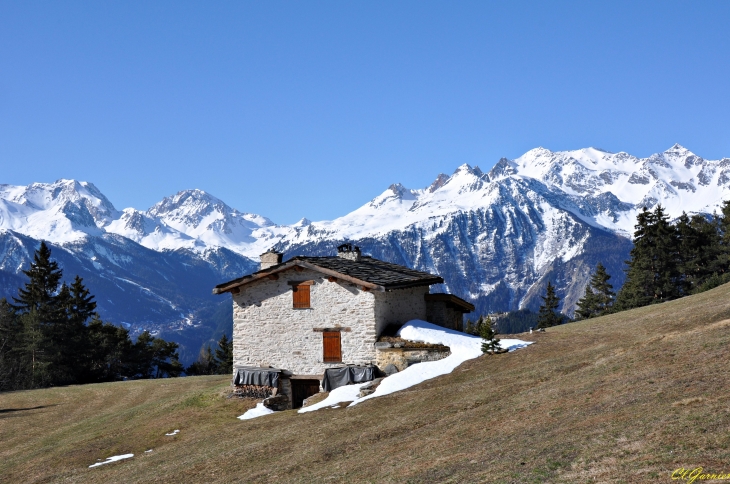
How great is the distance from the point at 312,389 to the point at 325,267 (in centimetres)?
678

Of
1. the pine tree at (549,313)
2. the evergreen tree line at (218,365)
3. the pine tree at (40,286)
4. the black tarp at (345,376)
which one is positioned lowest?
the black tarp at (345,376)

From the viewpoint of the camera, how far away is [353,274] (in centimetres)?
3781

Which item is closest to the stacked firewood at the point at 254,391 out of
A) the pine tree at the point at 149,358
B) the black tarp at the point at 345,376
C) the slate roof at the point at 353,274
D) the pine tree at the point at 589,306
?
the black tarp at the point at 345,376

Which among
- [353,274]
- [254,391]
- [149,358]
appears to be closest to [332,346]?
[353,274]

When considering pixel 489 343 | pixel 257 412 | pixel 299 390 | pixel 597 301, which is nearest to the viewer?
pixel 489 343

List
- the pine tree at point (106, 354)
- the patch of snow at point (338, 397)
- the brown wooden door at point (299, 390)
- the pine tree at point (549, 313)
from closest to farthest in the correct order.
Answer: the patch of snow at point (338, 397) < the brown wooden door at point (299, 390) < the pine tree at point (106, 354) < the pine tree at point (549, 313)

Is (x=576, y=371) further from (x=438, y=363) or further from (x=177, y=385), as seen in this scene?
(x=177, y=385)

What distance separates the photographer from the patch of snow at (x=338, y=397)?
3184 cm

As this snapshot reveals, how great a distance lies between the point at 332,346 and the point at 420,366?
5.80m

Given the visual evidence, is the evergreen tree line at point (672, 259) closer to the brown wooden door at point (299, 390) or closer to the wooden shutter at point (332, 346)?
the wooden shutter at point (332, 346)

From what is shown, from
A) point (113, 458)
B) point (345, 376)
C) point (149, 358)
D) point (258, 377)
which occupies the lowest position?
point (113, 458)

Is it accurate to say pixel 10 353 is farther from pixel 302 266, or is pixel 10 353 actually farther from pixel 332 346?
pixel 332 346

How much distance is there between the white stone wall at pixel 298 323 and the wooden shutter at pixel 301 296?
306mm

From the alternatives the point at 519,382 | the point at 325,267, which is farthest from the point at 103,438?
the point at 519,382
